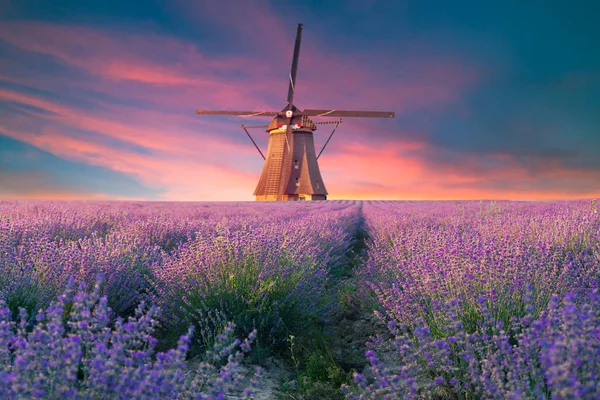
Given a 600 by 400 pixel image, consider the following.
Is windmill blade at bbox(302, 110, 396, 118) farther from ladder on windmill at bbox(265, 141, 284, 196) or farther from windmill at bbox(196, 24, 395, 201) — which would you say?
ladder on windmill at bbox(265, 141, 284, 196)

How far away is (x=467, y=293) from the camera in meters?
2.70

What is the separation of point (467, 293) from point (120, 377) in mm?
1996

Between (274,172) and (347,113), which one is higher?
(347,113)

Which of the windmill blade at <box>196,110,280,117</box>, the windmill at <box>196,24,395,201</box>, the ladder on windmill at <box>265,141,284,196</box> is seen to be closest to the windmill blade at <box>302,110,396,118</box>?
the windmill at <box>196,24,395,201</box>

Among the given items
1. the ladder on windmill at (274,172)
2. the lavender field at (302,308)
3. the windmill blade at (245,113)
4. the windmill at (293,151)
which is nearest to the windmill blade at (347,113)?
the windmill at (293,151)

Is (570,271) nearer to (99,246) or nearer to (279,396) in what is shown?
(279,396)

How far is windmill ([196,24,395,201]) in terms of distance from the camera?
2720 cm

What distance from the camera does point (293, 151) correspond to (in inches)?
1067

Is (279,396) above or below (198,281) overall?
below

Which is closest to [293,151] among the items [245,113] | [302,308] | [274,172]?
[274,172]

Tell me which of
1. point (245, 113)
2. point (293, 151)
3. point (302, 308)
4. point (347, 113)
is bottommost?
point (302, 308)

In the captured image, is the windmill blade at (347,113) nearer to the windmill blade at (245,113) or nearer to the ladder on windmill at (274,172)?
the windmill blade at (245,113)

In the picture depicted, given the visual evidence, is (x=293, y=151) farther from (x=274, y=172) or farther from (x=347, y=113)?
(x=347, y=113)

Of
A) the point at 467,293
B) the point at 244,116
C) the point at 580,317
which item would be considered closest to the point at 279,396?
the point at 467,293
